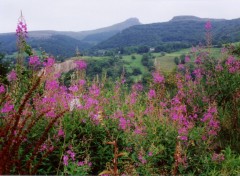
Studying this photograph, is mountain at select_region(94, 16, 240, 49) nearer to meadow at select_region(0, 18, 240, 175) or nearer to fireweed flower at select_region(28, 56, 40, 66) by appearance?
fireweed flower at select_region(28, 56, 40, 66)

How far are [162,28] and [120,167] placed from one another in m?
174

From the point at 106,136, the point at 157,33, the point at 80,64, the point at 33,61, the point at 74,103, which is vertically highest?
the point at 33,61

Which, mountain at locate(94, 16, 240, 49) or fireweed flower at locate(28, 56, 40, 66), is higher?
fireweed flower at locate(28, 56, 40, 66)

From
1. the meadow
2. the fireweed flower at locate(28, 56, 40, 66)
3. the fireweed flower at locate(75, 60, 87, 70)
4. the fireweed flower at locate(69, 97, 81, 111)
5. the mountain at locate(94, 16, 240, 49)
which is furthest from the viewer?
the mountain at locate(94, 16, 240, 49)

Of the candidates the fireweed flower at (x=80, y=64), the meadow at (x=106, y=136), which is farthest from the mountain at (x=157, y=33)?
the meadow at (x=106, y=136)

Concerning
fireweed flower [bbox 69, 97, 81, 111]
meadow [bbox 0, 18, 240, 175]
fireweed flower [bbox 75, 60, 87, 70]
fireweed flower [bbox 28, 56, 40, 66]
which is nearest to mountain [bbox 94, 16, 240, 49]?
fireweed flower [bbox 75, 60, 87, 70]

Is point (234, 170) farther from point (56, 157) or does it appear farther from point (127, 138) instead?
point (56, 157)

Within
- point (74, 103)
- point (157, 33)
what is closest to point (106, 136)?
point (74, 103)

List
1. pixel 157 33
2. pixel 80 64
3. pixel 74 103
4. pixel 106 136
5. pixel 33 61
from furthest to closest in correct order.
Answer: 1. pixel 157 33
2. pixel 80 64
3. pixel 33 61
4. pixel 74 103
5. pixel 106 136

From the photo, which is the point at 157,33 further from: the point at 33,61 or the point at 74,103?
the point at 74,103

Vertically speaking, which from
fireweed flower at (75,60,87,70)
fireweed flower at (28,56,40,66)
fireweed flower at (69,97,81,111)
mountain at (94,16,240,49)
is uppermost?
fireweed flower at (28,56,40,66)

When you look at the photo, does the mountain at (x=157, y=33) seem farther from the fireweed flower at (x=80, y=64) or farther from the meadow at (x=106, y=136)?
the meadow at (x=106, y=136)

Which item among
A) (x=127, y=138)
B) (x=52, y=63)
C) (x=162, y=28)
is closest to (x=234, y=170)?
(x=127, y=138)

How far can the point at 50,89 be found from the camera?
4.89m
